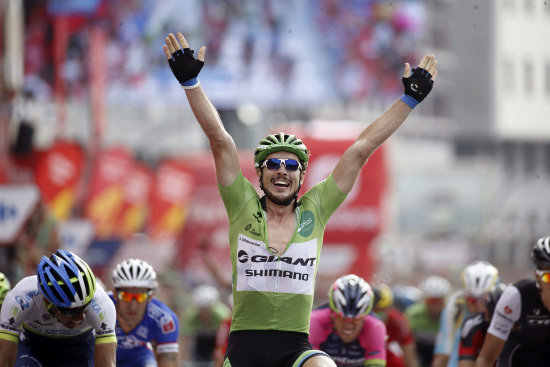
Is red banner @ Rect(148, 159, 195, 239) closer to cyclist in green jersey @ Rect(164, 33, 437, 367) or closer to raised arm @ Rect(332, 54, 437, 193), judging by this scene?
raised arm @ Rect(332, 54, 437, 193)

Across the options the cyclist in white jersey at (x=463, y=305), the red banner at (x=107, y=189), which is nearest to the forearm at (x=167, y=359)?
the cyclist in white jersey at (x=463, y=305)

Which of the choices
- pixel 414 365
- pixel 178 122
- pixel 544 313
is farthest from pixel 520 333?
pixel 178 122

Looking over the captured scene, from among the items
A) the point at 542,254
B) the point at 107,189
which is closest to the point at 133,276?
the point at 542,254

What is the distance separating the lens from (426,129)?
68.8 meters

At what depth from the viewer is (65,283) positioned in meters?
7.49

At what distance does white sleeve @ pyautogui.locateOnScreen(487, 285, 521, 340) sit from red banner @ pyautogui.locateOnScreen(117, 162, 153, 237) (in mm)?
24109

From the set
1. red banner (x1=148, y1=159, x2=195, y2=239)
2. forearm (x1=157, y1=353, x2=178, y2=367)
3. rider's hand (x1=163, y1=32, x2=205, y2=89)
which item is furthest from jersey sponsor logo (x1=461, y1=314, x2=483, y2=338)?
red banner (x1=148, y1=159, x2=195, y2=239)

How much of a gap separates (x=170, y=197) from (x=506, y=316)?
2647 centimetres

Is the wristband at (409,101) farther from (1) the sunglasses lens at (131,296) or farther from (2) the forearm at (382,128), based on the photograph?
(1) the sunglasses lens at (131,296)

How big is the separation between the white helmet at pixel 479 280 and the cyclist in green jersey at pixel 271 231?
4.17 m

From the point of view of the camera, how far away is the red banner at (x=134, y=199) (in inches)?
1291

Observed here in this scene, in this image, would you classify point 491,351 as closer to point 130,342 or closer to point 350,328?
point 350,328

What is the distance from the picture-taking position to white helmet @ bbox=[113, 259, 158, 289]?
10.1 m

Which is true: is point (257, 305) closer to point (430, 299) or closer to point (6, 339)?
point (6, 339)
